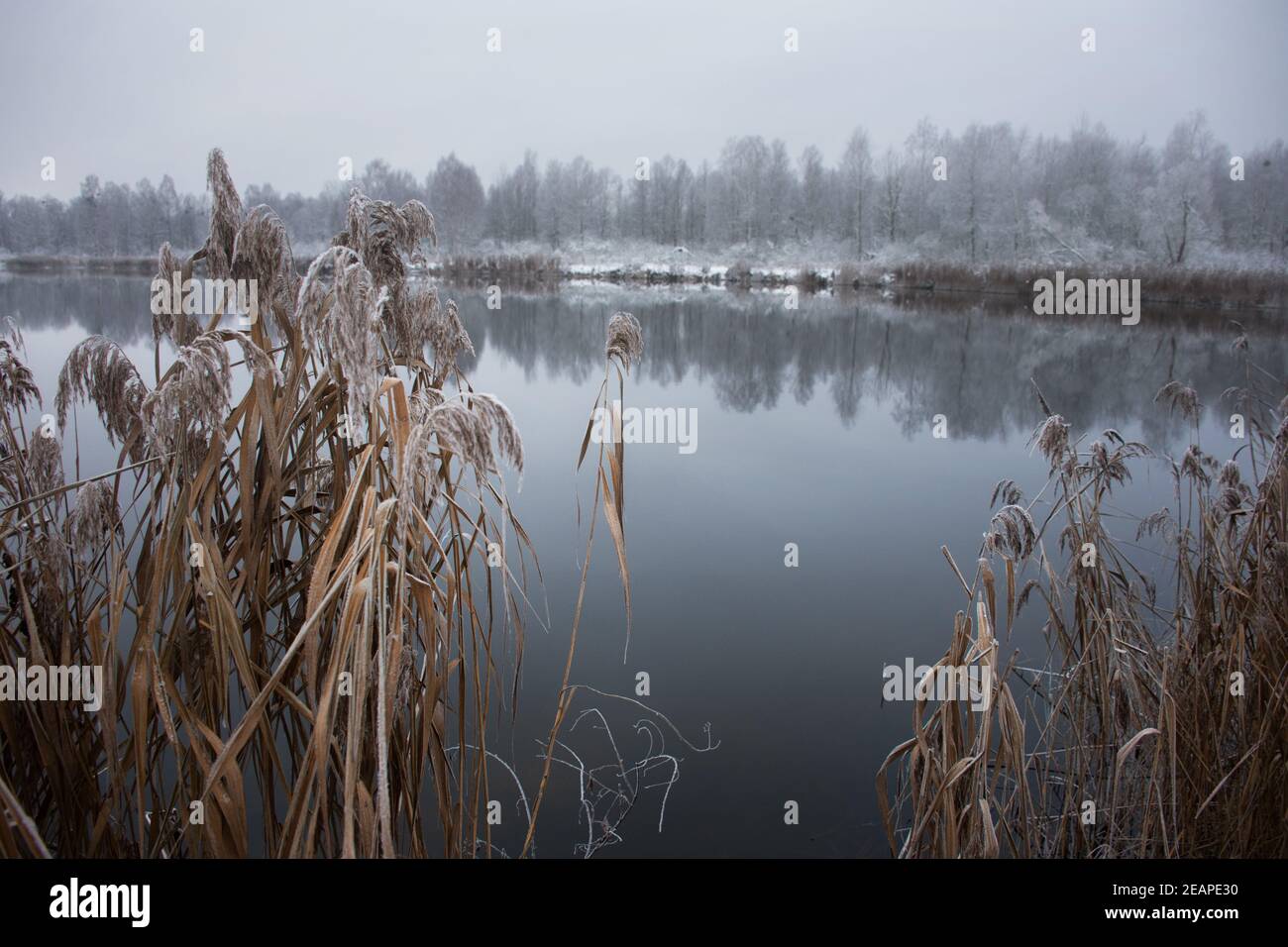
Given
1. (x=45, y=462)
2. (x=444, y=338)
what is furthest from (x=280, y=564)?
(x=45, y=462)

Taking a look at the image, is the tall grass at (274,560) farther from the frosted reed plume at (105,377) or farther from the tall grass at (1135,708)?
the tall grass at (1135,708)

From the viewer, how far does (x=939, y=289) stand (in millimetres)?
10711

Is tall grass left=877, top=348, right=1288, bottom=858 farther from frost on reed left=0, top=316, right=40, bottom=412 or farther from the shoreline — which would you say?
frost on reed left=0, top=316, right=40, bottom=412

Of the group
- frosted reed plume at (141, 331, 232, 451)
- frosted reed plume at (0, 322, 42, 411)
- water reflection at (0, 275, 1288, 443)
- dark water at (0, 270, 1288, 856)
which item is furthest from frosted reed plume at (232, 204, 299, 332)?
water reflection at (0, 275, 1288, 443)

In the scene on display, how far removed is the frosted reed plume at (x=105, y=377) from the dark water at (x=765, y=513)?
2.23 ft

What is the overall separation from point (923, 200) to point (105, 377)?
9.54m

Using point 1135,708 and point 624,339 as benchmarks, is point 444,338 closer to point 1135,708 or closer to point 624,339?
point 624,339

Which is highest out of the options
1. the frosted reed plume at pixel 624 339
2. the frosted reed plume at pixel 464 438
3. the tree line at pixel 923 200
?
the tree line at pixel 923 200

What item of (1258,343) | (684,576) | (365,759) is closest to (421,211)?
(365,759)

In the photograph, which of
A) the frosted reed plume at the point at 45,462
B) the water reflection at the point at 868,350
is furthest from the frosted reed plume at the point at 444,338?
the water reflection at the point at 868,350

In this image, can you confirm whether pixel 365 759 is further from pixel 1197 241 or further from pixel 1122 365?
pixel 1122 365

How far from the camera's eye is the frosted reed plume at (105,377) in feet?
3.74

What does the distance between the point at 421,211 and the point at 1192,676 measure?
1.94m

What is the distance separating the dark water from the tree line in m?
0.83
